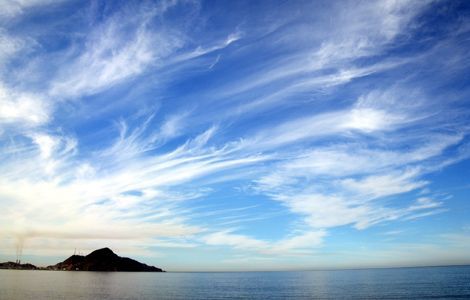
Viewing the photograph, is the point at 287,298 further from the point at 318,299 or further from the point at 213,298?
the point at 213,298

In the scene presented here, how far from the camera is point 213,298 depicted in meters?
116

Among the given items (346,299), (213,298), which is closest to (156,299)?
(213,298)

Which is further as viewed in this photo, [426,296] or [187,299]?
[187,299]

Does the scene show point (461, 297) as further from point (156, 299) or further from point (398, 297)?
point (156, 299)

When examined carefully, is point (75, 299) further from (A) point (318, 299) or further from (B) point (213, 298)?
(A) point (318, 299)

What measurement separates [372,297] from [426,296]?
16.9 m

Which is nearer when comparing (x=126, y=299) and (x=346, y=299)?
(x=346, y=299)

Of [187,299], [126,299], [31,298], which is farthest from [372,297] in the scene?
[31,298]

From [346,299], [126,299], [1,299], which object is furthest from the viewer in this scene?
[126,299]

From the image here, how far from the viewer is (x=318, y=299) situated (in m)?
106

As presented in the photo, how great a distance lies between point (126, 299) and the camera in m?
109

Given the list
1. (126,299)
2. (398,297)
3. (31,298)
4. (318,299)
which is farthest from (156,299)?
(398,297)

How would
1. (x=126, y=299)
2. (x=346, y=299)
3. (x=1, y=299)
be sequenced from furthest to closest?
(x=126, y=299)
(x=346, y=299)
(x=1, y=299)

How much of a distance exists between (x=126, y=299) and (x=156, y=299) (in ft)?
31.4
